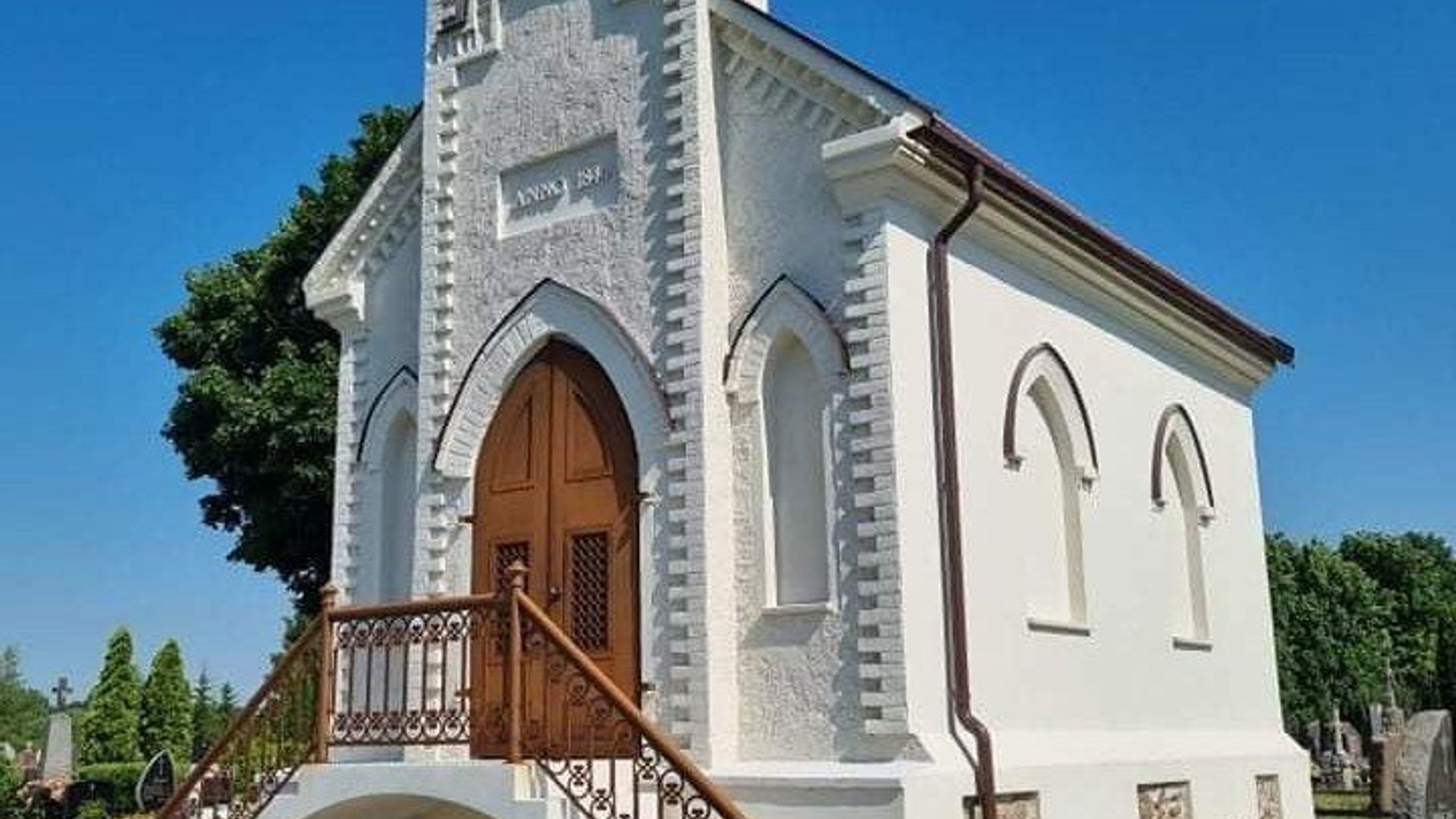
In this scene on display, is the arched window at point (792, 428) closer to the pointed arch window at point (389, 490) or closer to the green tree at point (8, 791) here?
the pointed arch window at point (389, 490)

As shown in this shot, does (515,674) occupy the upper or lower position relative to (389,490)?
lower

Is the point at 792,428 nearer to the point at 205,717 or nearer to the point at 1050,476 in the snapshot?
the point at 1050,476

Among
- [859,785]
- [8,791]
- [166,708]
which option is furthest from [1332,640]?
[859,785]

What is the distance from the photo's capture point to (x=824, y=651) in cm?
1010

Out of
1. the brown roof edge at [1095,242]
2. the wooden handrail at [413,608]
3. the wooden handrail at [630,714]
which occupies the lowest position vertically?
the wooden handrail at [630,714]

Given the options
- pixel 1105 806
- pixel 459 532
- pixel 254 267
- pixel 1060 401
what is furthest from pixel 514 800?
pixel 254 267

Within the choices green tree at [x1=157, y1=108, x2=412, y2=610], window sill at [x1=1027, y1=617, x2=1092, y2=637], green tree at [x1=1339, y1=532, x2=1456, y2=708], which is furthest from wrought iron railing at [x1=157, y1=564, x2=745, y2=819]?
green tree at [x1=1339, y1=532, x2=1456, y2=708]

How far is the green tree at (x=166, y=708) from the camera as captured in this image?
3591cm

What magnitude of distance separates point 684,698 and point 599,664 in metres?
1.00

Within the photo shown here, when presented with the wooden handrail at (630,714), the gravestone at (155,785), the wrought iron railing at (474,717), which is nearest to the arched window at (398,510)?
the wrought iron railing at (474,717)

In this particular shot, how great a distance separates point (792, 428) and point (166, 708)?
30305mm

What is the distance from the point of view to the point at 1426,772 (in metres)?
13.1

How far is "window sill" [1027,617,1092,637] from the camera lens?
11.4m

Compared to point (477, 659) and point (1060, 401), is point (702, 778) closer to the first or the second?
point (477, 659)
